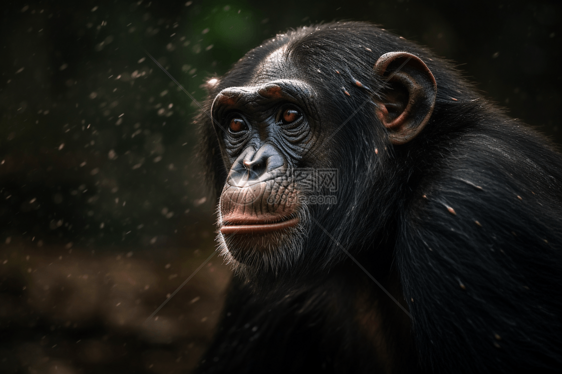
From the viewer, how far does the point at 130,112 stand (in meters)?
7.56

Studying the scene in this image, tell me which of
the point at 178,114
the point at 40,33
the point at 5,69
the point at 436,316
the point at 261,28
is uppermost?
the point at 436,316

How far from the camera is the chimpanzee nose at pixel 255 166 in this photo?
2553 millimetres

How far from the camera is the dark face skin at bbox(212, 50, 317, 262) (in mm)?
2512

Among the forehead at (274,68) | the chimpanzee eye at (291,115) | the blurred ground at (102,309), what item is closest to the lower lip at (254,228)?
the chimpanzee eye at (291,115)

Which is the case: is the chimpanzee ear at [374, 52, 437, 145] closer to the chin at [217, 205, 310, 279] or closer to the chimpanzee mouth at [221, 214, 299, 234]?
the chin at [217, 205, 310, 279]

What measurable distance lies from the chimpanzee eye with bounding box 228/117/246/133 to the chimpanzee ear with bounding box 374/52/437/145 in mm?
896

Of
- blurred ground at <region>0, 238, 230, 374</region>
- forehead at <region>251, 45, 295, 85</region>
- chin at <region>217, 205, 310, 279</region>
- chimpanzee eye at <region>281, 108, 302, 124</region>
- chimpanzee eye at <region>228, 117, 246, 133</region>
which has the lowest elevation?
blurred ground at <region>0, 238, 230, 374</region>

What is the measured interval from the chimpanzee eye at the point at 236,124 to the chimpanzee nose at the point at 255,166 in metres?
0.35

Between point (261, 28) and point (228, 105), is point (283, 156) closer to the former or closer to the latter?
point (228, 105)

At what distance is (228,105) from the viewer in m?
2.96

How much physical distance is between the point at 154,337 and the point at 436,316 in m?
4.42

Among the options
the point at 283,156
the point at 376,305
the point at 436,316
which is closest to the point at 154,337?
the point at 376,305

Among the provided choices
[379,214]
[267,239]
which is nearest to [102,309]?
[267,239]

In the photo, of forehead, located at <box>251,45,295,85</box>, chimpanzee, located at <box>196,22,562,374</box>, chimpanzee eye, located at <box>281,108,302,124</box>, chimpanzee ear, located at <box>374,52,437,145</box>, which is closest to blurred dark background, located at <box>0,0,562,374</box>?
chimpanzee, located at <box>196,22,562,374</box>
